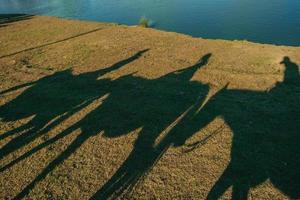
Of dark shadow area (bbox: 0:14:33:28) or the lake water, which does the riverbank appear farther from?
dark shadow area (bbox: 0:14:33:28)

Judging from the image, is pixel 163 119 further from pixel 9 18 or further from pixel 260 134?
pixel 9 18

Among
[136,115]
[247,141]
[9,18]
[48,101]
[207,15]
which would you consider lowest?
[207,15]

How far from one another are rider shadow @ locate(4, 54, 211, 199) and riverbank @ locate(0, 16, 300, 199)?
35mm

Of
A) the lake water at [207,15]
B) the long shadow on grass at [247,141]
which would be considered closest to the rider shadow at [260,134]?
the long shadow on grass at [247,141]

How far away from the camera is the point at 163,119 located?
36.5ft

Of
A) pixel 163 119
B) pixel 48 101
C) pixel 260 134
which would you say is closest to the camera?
pixel 260 134

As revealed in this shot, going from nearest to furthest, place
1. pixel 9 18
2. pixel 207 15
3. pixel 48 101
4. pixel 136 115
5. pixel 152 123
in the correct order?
pixel 152 123 < pixel 136 115 < pixel 48 101 < pixel 9 18 < pixel 207 15

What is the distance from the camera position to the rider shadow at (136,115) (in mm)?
9070

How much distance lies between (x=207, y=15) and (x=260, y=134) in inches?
1030

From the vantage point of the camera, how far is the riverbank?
8484mm

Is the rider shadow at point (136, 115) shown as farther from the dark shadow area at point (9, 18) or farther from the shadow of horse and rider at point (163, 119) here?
the dark shadow area at point (9, 18)

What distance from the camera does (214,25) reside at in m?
31.0

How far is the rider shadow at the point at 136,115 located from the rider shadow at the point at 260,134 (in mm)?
1064

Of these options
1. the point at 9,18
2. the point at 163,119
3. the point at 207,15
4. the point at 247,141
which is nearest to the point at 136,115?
the point at 163,119
